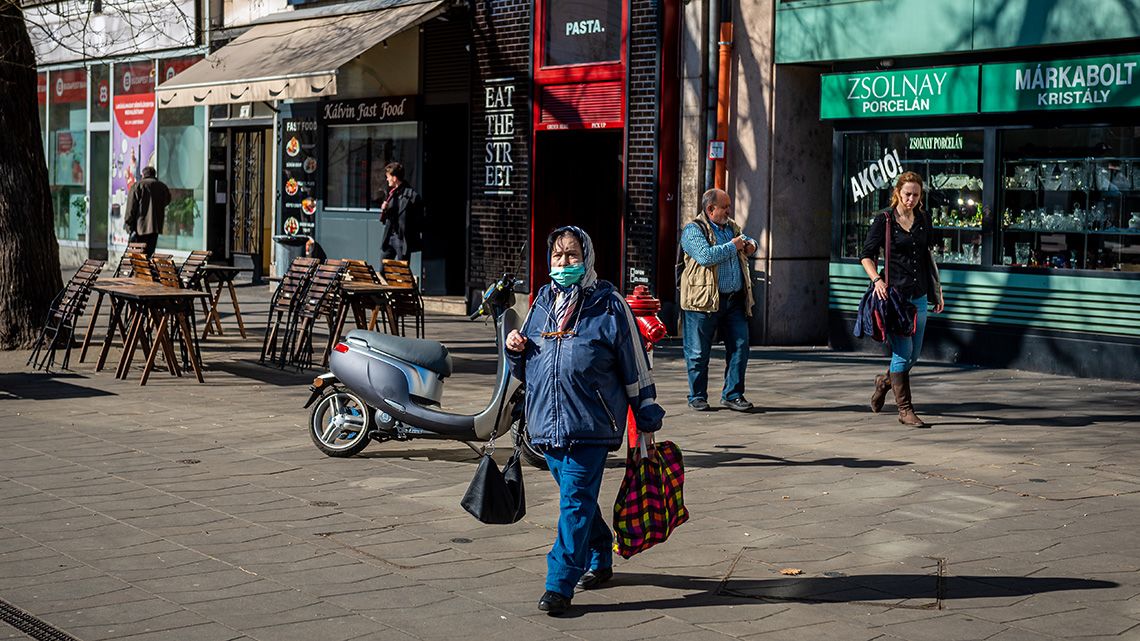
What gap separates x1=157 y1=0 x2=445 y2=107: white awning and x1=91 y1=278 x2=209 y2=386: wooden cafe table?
634cm

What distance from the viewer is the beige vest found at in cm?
1141

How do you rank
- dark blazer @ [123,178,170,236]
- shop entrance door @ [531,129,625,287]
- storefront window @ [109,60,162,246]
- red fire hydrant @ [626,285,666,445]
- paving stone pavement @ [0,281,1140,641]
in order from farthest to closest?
storefront window @ [109,60,162,246]
dark blazer @ [123,178,170,236]
shop entrance door @ [531,129,625,287]
red fire hydrant @ [626,285,666,445]
paving stone pavement @ [0,281,1140,641]

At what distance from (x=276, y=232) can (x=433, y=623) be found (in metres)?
19.4

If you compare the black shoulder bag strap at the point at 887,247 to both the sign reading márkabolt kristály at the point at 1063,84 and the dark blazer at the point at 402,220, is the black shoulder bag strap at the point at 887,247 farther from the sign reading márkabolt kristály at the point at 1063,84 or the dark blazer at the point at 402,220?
the dark blazer at the point at 402,220

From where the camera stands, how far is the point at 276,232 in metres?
24.5

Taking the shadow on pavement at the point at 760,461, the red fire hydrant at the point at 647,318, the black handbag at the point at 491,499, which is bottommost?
the shadow on pavement at the point at 760,461

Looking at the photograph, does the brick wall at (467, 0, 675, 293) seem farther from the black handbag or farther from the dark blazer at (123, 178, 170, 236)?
the black handbag

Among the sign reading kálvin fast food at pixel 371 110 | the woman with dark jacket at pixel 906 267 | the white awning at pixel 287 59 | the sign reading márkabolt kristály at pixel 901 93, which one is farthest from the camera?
the sign reading kálvin fast food at pixel 371 110

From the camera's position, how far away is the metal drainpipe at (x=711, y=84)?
655 inches

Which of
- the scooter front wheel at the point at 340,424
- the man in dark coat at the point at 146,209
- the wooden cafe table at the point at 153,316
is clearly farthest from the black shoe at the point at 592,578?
the man in dark coat at the point at 146,209

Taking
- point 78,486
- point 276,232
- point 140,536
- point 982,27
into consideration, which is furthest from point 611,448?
point 276,232

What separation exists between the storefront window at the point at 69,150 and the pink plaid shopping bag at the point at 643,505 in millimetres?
26655

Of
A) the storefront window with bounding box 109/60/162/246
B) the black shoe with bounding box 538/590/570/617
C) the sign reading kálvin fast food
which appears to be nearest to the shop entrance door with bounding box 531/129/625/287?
the sign reading kálvin fast food

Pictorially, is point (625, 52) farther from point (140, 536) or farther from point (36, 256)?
point (140, 536)
